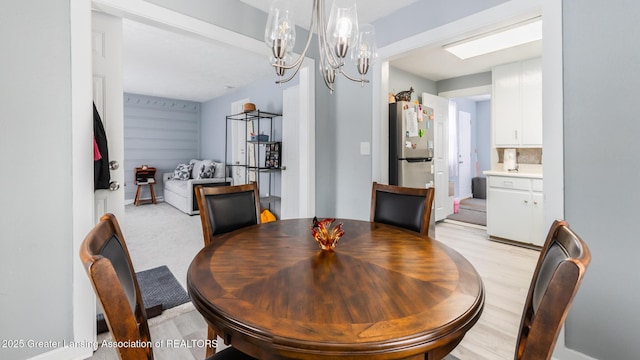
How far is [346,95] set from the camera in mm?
3076

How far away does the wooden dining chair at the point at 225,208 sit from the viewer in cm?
164

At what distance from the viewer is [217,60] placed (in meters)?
4.15

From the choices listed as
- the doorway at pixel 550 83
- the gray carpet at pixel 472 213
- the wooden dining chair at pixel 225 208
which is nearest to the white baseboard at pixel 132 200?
the wooden dining chair at pixel 225 208

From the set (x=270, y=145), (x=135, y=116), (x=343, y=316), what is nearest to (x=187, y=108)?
(x=135, y=116)

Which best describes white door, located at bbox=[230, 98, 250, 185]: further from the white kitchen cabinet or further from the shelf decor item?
the shelf decor item

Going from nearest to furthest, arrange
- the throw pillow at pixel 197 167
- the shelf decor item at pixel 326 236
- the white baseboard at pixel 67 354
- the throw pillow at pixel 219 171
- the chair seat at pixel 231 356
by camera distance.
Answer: the chair seat at pixel 231 356, the shelf decor item at pixel 326 236, the white baseboard at pixel 67 354, the throw pillow at pixel 219 171, the throw pillow at pixel 197 167

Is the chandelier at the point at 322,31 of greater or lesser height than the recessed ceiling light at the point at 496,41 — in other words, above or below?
below

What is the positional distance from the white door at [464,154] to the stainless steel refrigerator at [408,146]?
12.0 ft

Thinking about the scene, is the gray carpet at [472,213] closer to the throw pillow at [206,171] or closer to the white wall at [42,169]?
the throw pillow at [206,171]

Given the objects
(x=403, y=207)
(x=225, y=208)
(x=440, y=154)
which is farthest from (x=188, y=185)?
(x=403, y=207)

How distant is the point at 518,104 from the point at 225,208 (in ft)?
13.4

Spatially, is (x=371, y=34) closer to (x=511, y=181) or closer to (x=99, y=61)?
(x=99, y=61)

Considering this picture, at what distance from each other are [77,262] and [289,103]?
3.36 m

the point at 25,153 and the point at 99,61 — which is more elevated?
the point at 99,61
